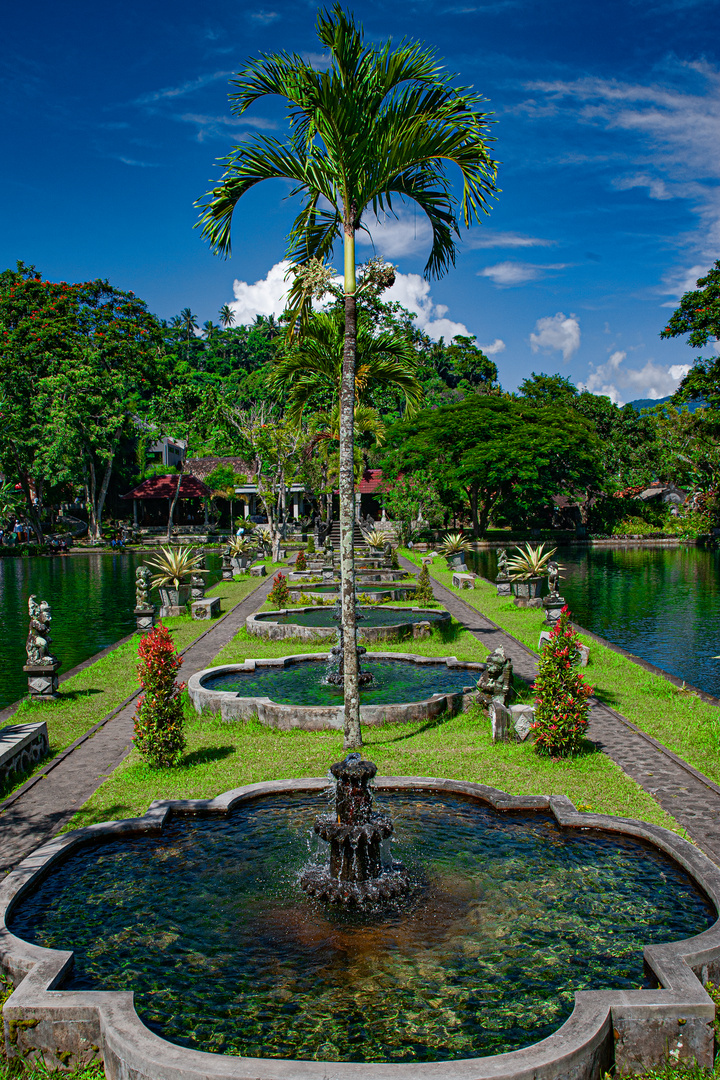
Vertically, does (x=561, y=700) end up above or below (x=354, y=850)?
above

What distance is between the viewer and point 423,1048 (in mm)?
4270

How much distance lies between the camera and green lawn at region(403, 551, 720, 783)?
966 centimetres

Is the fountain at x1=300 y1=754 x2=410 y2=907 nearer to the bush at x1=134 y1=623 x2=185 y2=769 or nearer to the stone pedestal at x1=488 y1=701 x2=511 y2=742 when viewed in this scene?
the bush at x1=134 y1=623 x2=185 y2=769

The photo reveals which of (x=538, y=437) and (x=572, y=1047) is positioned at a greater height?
(x=538, y=437)

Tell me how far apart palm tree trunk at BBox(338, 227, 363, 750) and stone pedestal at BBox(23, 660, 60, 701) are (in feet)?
19.9

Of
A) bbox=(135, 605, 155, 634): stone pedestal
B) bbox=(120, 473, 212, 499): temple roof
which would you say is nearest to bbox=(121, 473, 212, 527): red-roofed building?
bbox=(120, 473, 212, 499): temple roof

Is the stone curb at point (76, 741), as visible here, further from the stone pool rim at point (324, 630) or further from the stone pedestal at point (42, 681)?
the stone pool rim at point (324, 630)

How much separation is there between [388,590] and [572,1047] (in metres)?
19.5

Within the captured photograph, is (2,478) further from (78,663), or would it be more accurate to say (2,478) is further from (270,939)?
(270,939)

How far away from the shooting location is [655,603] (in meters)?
24.9

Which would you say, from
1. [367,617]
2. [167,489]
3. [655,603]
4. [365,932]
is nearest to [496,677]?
[365,932]

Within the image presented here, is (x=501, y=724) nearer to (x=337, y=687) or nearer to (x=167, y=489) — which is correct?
(x=337, y=687)

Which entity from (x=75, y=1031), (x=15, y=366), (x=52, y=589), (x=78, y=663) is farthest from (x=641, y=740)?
(x=15, y=366)

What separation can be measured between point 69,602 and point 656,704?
2074 centimetres
